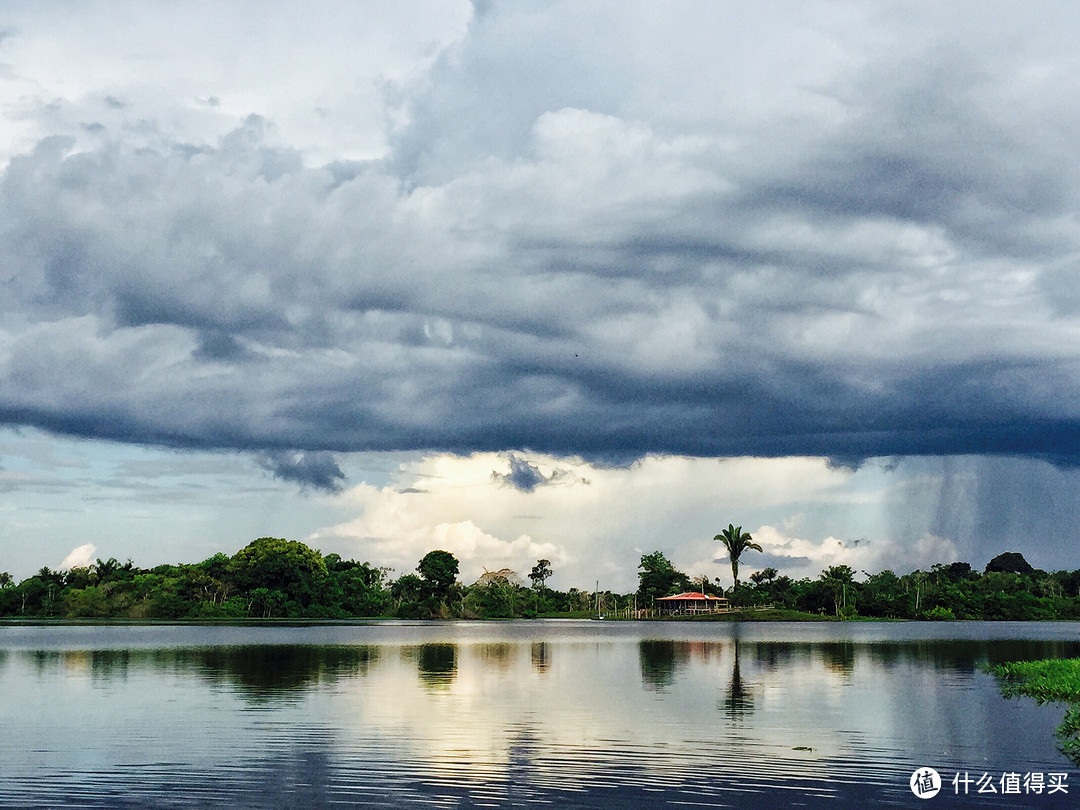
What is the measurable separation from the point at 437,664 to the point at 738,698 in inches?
1046

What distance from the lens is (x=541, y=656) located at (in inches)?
2911

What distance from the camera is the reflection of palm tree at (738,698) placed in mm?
37791

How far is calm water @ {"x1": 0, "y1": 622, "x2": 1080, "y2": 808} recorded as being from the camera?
73.6 ft

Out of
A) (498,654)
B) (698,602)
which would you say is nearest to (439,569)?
(698,602)

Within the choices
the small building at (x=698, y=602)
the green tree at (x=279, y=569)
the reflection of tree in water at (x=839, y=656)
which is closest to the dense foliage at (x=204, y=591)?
the green tree at (x=279, y=569)

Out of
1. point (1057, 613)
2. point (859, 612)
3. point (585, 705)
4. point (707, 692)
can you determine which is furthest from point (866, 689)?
point (1057, 613)

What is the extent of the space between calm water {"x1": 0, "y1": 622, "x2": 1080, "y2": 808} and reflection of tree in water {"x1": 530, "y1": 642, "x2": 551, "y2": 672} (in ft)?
9.54

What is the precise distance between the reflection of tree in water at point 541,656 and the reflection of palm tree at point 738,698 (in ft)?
45.1

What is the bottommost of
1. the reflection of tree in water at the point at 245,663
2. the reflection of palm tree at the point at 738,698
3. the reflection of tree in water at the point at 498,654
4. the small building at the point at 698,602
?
the small building at the point at 698,602

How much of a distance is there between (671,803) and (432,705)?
20.3 metres

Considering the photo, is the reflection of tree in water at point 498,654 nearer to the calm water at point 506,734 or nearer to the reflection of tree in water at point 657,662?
the calm water at point 506,734

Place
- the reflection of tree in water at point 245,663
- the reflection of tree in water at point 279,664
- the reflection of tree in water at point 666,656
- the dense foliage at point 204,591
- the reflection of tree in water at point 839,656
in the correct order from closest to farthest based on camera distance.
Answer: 1. the reflection of tree in water at point 279,664
2. the reflection of tree in water at point 245,663
3. the reflection of tree in water at point 666,656
4. the reflection of tree in water at point 839,656
5. the dense foliage at point 204,591

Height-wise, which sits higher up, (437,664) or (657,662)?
(437,664)

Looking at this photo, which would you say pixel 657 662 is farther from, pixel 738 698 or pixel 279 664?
pixel 279 664
